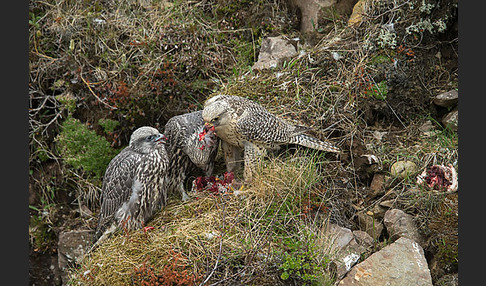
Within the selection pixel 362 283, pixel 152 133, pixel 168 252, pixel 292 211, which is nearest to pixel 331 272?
pixel 362 283

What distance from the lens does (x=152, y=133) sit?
495 cm

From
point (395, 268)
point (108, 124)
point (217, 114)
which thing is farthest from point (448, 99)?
point (108, 124)

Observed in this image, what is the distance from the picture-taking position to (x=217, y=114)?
16.0 ft

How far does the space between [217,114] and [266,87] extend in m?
1.24

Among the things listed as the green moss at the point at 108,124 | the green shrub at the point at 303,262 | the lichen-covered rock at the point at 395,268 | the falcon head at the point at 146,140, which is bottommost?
the lichen-covered rock at the point at 395,268

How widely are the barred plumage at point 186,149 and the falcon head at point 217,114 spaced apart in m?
0.17

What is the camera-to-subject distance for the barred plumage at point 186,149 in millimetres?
5070

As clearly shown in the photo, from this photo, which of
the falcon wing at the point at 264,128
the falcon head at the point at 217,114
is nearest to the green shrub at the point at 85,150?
the falcon head at the point at 217,114

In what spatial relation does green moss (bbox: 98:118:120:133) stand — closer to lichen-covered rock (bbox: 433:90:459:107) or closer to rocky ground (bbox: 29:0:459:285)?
rocky ground (bbox: 29:0:459:285)

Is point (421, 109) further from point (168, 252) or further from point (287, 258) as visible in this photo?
point (168, 252)

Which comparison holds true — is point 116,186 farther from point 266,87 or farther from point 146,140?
point 266,87

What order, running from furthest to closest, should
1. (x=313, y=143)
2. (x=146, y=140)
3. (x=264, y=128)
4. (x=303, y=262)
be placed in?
(x=313, y=143)
(x=264, y=128)
(x=146, y=140)
(x=303, y=262)

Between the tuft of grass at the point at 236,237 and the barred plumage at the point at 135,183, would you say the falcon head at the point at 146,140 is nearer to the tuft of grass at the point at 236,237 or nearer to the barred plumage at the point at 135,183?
the barred plumage at the point at 135,183

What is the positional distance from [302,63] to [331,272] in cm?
263
